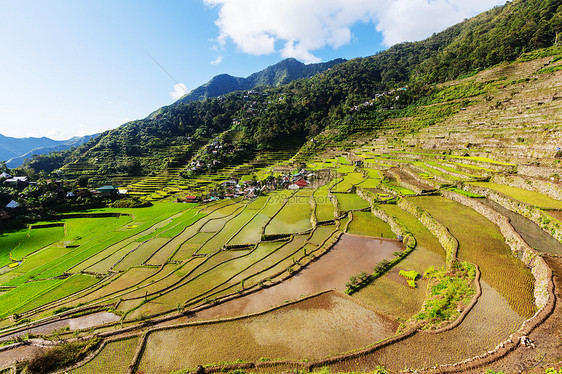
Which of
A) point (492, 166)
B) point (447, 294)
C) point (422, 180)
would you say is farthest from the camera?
point (422, 180)

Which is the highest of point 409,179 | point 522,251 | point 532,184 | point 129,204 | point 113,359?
point 532,184

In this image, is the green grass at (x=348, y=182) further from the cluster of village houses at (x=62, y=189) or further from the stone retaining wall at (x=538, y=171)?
the cluster of village houses at (x=62, y=189)

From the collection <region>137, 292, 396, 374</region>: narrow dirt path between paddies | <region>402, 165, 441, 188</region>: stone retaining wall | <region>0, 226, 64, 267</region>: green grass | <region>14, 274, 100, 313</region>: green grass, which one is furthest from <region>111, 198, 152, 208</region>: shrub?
<region>402, 165, 441, 188</region>: stone retaining wall

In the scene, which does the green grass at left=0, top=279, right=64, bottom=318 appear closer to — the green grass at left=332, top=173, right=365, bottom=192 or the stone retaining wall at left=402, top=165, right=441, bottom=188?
the green grass at left=332, top=173, right=365, bottom=192

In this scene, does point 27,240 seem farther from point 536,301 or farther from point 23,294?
point 536,301

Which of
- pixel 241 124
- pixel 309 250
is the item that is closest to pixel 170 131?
pixel 241 124

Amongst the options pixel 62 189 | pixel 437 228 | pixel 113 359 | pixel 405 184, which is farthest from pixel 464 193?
pixel 62 189

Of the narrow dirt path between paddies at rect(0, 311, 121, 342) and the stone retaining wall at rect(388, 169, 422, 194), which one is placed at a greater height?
the stone retaining wall at rect(388, 169, 422, 194)

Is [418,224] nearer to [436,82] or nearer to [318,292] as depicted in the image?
[318,292]
